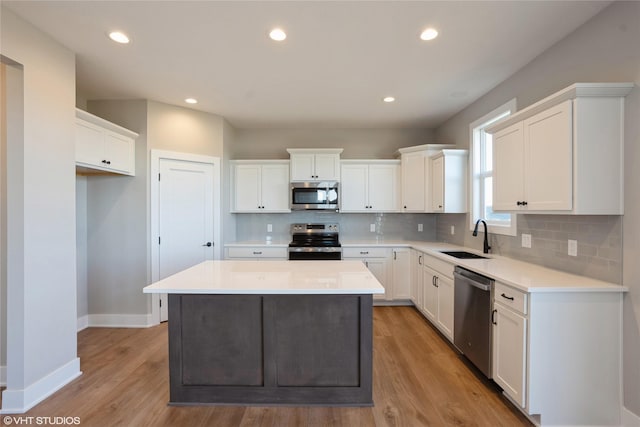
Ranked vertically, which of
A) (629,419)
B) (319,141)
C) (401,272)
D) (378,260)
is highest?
(319,141)

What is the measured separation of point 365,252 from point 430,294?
3.42ft

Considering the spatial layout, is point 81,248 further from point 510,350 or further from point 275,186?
point 510,350

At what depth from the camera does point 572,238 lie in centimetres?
218

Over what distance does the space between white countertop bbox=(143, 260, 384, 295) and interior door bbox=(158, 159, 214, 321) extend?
1.31m

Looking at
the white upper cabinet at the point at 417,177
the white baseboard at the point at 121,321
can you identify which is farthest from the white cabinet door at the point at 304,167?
the white baseboard at the point at 121,321

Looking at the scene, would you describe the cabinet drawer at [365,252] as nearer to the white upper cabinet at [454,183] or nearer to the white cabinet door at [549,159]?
the white upper cabinet at [454,183]

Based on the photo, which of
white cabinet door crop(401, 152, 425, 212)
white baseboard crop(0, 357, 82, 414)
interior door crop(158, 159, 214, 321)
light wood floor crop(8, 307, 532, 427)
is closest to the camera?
light wood floor crop(8, 307, 532, 427)

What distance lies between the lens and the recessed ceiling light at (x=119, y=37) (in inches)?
87.1

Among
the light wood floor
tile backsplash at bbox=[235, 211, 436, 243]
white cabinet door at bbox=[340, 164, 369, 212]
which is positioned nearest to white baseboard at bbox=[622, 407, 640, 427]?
the light wood floor

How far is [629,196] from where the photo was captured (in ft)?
5.87

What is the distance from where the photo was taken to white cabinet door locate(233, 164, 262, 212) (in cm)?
454

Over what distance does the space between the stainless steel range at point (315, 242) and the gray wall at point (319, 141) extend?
1.26 meters

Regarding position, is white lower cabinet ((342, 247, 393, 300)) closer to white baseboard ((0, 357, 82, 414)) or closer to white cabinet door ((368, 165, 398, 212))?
white cabinet door ((368, 165, 398, 212))

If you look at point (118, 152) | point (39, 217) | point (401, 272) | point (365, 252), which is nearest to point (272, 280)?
point (39, 217)
